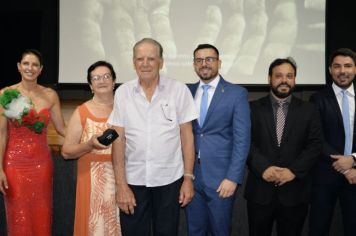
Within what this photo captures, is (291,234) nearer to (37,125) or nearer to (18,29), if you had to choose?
(37,125)

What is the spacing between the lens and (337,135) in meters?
2.66

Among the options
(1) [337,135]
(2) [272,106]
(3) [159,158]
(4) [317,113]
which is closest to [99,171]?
(3) [159,158]

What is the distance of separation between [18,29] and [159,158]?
579 cm

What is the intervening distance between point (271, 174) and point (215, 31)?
4.02 m

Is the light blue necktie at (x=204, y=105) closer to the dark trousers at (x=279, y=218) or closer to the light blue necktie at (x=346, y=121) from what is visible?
the dark trousers at (x=279, y=218)

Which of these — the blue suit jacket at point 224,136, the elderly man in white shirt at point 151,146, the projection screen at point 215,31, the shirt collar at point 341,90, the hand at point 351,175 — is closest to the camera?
the elderly man in white shirt at point 151,146

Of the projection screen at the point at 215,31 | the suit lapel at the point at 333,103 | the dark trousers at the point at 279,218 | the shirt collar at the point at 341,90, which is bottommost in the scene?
the dark trousers at the point at 279,218

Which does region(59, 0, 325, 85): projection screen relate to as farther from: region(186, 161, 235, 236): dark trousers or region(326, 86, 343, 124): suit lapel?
region(186, 161, 235, 236): dark trousers

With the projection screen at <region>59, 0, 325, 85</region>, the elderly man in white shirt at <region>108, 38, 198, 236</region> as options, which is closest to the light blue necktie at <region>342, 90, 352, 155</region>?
the elderly man in white shirt at <region>108, 38, 198, 236</region>

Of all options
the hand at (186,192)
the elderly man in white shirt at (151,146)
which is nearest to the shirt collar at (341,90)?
the elderly man in white shirt at (151,146)

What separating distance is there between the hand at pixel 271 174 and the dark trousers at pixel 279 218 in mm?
171

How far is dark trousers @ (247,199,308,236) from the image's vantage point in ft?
8.15

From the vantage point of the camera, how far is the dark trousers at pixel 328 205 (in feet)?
8.78

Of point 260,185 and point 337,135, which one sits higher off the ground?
point 337,135
